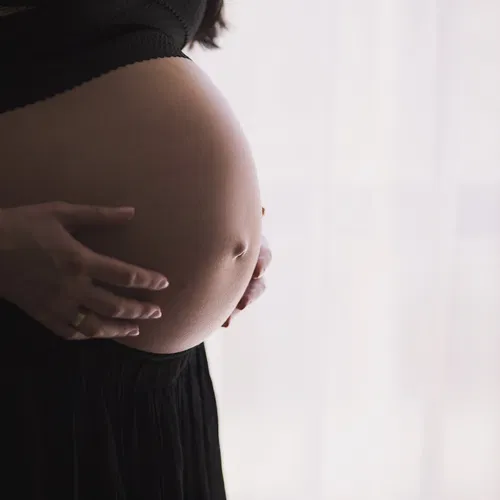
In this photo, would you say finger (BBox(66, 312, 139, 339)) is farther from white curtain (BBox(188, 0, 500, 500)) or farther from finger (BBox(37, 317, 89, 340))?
white curtain (BBox(188, 0, 500, 500))

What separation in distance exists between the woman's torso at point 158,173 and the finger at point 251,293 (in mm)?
82

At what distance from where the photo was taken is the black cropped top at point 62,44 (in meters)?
0.66

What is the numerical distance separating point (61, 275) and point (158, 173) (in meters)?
0.16

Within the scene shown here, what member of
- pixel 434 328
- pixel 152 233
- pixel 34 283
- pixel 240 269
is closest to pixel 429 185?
pixel 434 328

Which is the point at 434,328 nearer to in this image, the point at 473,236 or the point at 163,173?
the point at 473,236

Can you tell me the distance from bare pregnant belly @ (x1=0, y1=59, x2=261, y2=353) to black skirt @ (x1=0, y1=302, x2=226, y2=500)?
5cm

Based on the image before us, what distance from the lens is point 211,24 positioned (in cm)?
97

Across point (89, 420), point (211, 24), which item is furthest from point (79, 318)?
point (211, 24)

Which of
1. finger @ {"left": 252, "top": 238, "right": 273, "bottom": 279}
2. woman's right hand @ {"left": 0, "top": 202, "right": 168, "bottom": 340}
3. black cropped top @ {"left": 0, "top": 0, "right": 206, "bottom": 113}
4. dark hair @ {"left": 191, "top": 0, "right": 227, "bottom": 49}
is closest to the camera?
woman's right hand @ {"left": 0, "top": 202, "right": 168, "bottom": 340}

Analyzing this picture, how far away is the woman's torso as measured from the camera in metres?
0.65

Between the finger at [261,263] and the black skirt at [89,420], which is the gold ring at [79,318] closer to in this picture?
the black skirt at [89,420]

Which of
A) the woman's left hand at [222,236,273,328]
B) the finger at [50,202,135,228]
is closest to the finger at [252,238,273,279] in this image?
the woman's left hand at [222,236,273,328]

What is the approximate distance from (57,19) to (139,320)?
321 mm

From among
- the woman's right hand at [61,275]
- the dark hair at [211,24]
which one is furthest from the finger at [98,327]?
the dark hair at [211,24]
